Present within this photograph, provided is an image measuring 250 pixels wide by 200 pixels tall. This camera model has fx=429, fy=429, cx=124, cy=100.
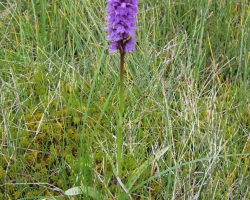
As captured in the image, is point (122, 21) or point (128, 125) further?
point (128, 125)

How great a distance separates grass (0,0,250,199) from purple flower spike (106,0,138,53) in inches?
5.2

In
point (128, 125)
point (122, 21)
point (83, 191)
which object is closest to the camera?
point (122, 21)

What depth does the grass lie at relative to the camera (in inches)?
79.4

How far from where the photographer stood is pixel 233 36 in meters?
3.12

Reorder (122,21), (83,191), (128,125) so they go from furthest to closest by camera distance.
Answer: (128,125)
(83,191)
(122,21)

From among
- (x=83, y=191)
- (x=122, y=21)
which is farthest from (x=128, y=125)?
(x=122, y=21)

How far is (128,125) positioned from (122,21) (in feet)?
3.01

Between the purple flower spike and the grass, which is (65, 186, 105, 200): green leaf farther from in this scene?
the purple flower spike

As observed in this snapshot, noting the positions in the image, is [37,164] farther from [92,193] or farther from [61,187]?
[92,193]

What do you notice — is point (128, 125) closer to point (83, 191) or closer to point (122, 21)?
point (83, 191)

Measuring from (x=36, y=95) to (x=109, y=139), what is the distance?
2.20 feet

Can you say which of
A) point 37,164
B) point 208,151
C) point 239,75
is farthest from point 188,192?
point 239,75

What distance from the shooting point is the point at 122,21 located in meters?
1.59

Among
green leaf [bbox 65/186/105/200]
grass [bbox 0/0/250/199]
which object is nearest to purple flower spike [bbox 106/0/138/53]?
grass [bbox 0/0/250/199]
